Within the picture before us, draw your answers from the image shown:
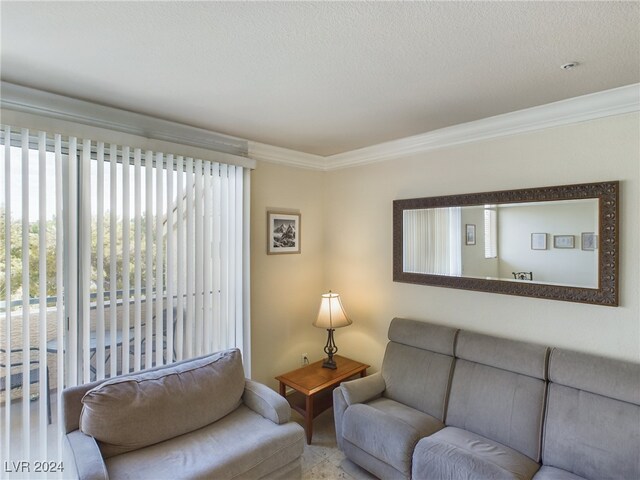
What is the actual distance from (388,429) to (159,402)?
1483 millimetres

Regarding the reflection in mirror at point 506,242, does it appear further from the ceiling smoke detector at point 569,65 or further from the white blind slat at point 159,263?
the white blind slat at point 159,263

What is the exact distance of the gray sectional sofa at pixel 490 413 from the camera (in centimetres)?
189

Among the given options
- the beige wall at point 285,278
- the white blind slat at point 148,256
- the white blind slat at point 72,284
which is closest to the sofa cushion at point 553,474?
the beige wall at point 285,278

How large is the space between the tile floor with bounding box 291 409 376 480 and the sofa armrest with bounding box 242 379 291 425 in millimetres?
529

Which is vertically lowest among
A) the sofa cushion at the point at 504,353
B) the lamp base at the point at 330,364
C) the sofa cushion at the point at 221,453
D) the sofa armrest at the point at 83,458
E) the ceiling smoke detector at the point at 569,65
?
the sofa cushion at the point at 221,453

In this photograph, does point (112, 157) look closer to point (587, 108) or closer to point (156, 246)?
point (156, 246)

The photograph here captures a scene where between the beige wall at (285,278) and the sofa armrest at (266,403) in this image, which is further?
the beige wall at (285,278)

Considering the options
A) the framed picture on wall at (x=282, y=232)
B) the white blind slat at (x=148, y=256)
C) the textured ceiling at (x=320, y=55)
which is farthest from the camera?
the framed picture on wall at (x=282, y=232)

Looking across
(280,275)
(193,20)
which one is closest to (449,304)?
(280,275)

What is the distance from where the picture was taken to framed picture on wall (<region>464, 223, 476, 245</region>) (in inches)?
108

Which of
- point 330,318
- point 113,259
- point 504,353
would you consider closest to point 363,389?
point 330,318

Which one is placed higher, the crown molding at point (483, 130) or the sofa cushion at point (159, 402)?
the crown molding at point (483, 130)

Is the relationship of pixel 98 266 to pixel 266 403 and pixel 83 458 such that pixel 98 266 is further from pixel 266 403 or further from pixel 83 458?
pixel 266 403

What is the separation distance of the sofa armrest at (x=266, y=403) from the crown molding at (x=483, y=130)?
6.63 feet
